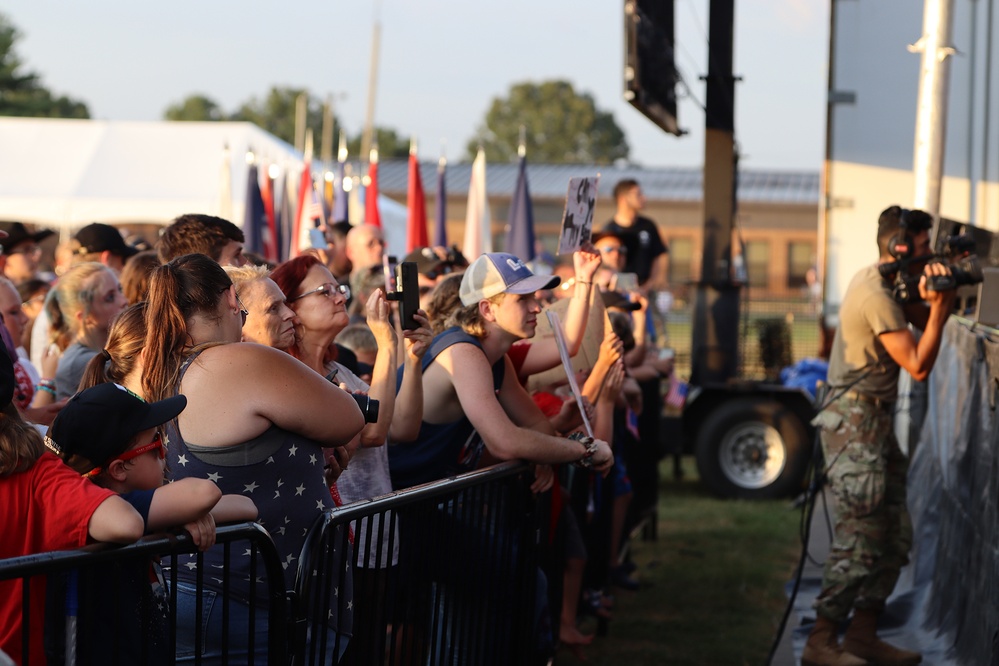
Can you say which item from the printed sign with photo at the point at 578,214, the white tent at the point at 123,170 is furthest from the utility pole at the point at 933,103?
the white tent at the point at 123,170

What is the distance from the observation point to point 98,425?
3.03 metres

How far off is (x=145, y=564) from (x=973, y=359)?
4.64 metres

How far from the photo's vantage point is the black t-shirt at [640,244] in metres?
10.8

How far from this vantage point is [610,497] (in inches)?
312

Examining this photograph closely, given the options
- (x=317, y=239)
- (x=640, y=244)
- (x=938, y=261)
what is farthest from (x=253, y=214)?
(x=938, y=261)

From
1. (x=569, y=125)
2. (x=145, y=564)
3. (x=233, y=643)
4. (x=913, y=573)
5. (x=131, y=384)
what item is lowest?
(x=913, y=573)

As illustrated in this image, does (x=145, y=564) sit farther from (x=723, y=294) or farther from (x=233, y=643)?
(x=723, y=294)

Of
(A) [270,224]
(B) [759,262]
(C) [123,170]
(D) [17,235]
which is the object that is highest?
(B) [759,262]

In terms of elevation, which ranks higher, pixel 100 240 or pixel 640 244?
pixel 640 244

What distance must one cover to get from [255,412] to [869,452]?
4.08 metres

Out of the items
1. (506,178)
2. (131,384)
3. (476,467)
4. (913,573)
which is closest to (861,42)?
(913,573)

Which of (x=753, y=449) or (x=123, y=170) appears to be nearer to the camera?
(x=753, y=449)

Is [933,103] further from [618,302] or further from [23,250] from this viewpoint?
[23,250]

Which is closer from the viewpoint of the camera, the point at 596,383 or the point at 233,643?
the point at 233,643
